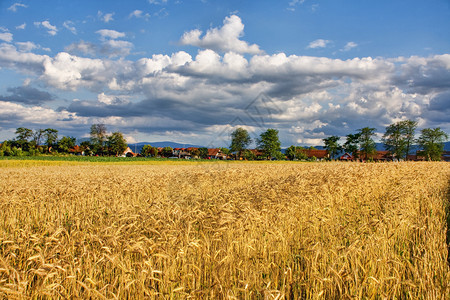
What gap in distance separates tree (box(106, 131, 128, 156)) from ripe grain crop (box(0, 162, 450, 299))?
138255mm

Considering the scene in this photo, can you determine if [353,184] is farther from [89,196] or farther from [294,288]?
[89,196]

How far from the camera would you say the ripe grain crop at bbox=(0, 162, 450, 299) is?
3.04m

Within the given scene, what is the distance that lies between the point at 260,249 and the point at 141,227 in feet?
6.83

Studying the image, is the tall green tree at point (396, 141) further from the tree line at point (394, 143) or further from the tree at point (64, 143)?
the tree at point (64, 143)

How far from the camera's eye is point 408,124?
96.9 metres

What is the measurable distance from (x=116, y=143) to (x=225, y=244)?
146526 millimetres

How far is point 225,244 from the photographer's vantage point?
174 inches

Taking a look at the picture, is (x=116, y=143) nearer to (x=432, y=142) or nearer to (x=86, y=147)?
(x=86, y=147)

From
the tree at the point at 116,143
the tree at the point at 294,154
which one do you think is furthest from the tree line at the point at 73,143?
the tree at the point at 294,154

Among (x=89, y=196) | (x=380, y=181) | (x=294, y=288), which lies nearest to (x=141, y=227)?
(x=294, y=288)

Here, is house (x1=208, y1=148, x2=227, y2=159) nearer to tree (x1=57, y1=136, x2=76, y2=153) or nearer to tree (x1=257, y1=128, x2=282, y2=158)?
tree (x1=257, y1=128, x2=282, y2=158)

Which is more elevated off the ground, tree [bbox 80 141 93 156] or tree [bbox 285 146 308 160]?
tree [bbox 80 141 93 156]

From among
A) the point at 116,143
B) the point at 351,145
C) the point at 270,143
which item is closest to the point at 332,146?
the point at 351,145

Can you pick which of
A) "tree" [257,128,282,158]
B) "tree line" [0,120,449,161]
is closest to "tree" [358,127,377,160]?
"tree line" [0,120,449,161]
